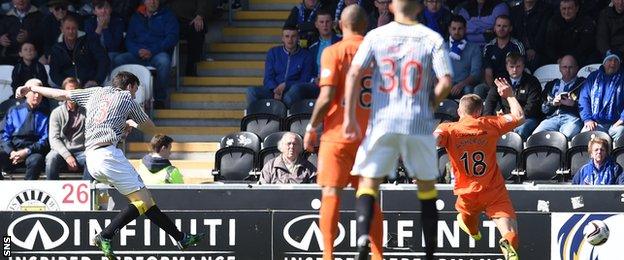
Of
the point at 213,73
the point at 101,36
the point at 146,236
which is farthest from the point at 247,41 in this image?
the point at 146,236

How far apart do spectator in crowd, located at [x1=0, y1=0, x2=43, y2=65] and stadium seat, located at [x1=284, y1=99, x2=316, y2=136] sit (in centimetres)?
403

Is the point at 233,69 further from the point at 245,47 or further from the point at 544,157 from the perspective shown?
the point at 544,157

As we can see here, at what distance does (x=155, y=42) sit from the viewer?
2077 cm

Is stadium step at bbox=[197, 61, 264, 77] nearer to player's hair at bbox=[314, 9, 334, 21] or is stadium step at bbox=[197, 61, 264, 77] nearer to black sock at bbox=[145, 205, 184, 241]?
player's hair at bbox=[314, 9, 334, 21]

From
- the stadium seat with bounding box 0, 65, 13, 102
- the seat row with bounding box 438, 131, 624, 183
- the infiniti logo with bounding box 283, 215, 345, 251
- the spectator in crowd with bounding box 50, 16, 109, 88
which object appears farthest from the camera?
the stadium seat with bounding box 0, 65, 13, 102

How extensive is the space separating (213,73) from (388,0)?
9.06 feet

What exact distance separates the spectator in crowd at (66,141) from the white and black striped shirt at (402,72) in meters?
7.50

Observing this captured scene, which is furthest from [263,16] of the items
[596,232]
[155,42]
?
[596,232]

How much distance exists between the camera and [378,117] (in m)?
11.9

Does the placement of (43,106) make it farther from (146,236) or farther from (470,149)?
(470,149)

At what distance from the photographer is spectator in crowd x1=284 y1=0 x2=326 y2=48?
2061 cm

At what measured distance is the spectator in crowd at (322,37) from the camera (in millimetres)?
19844

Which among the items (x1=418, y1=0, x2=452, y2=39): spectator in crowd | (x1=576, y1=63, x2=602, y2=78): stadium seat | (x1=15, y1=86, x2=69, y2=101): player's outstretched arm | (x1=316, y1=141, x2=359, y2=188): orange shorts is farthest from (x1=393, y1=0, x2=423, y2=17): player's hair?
(x1=418, y1=0, x2=452, y2=39): spectator in crowd

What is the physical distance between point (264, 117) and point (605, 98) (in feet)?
12.6
